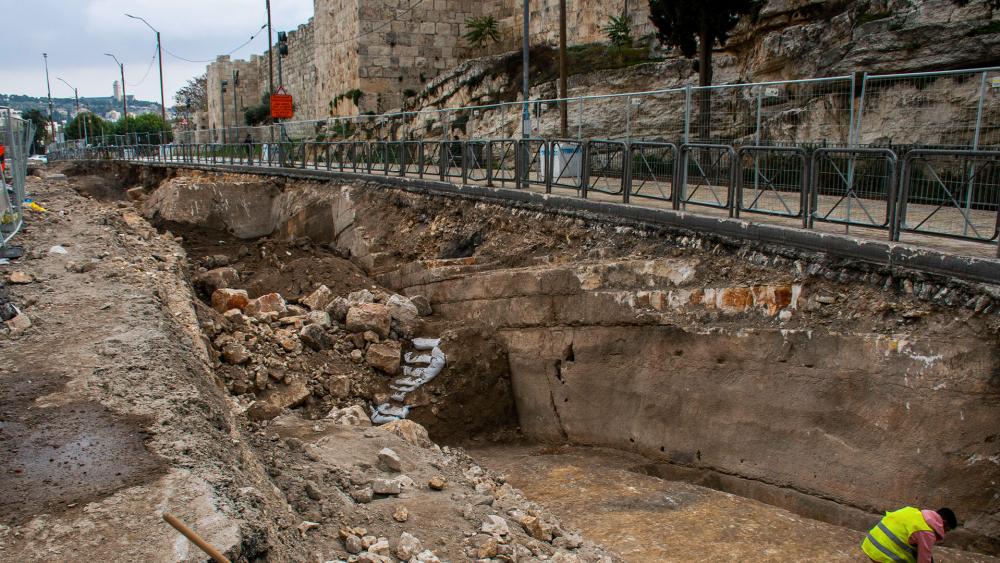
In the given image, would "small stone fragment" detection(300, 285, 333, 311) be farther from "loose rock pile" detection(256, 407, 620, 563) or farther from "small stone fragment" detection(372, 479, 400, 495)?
"small stone fragment" detection(372, 479, 400, 495)

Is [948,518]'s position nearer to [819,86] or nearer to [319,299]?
[819,86]

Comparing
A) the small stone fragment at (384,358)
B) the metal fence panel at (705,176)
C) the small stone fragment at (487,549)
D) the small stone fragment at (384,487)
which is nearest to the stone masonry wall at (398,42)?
the metal fence panel at (705,176)

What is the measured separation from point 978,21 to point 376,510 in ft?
47.4

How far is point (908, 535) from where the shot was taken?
5.70m

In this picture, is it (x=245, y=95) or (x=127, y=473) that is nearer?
(x=127, y=473)

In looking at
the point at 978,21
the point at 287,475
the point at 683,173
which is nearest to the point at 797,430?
the point at 683,173

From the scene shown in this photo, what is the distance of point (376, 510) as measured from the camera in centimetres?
573

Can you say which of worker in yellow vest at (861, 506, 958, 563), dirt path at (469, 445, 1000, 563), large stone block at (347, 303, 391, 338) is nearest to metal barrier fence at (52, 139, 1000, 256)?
worker in yellow vest at (861, 506, 958, 563)

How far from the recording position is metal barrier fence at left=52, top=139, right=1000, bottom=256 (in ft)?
24.8

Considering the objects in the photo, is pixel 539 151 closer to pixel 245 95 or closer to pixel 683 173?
pixel 683 173

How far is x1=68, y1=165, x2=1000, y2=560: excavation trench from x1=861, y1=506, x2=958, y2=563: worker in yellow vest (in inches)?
49.9

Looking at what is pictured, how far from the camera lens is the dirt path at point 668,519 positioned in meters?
7.08

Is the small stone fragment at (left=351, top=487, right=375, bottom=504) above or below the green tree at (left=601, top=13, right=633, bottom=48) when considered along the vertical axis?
below

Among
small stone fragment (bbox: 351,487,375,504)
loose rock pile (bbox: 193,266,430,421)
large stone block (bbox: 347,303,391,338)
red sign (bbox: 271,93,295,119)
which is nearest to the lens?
small stone fragment (bbox: 351,487,375,504)
